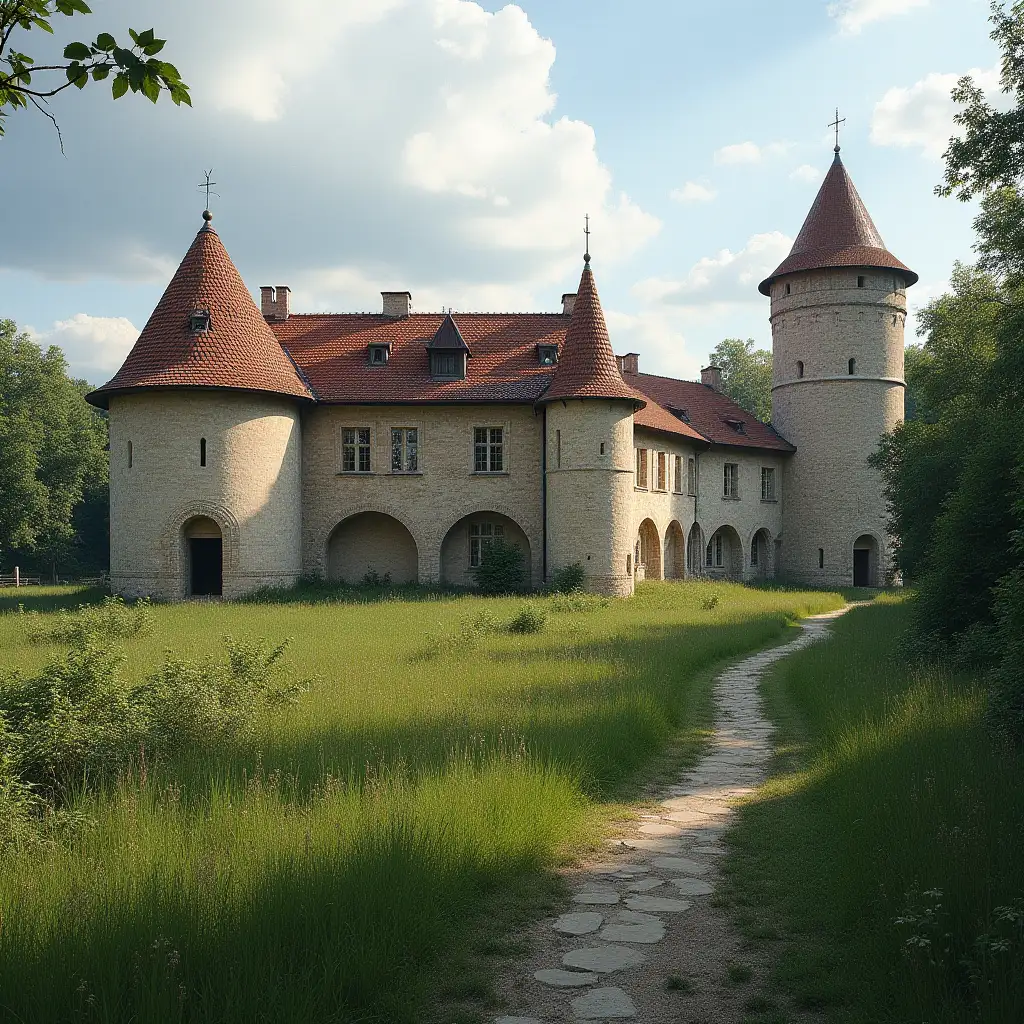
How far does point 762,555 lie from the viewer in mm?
39438

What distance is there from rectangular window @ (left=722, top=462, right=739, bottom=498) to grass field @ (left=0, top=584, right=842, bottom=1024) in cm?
2684

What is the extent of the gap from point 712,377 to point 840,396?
705 cm

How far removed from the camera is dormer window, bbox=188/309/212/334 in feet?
87.3

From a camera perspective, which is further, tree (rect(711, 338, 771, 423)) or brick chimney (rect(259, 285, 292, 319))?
tree (rect(711, 338, 771, 423))

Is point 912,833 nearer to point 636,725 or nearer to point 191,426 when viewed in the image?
point 636,725

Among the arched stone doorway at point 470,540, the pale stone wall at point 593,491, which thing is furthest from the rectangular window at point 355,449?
the pale stone wall at point 593,491

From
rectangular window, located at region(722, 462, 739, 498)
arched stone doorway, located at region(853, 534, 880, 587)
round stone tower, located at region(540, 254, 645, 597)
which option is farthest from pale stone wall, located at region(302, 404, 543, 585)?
arched stone doorway, located at region(853, 534, 880, 587)

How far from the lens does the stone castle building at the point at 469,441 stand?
86.3 ft

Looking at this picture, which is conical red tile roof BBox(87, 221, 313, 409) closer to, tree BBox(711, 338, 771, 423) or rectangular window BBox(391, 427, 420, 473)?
rectangular window BBox(391, 427, 420, 473)

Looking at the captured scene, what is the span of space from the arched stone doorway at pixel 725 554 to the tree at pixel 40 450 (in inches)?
1215

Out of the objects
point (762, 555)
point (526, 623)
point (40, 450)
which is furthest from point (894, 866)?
point (40, 450)

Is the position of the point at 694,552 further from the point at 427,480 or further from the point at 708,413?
the point at 427,480

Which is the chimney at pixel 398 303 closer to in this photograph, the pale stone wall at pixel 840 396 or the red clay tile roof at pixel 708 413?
the red clay tile roof at pixel 708 413

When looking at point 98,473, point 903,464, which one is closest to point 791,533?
point 903,464
